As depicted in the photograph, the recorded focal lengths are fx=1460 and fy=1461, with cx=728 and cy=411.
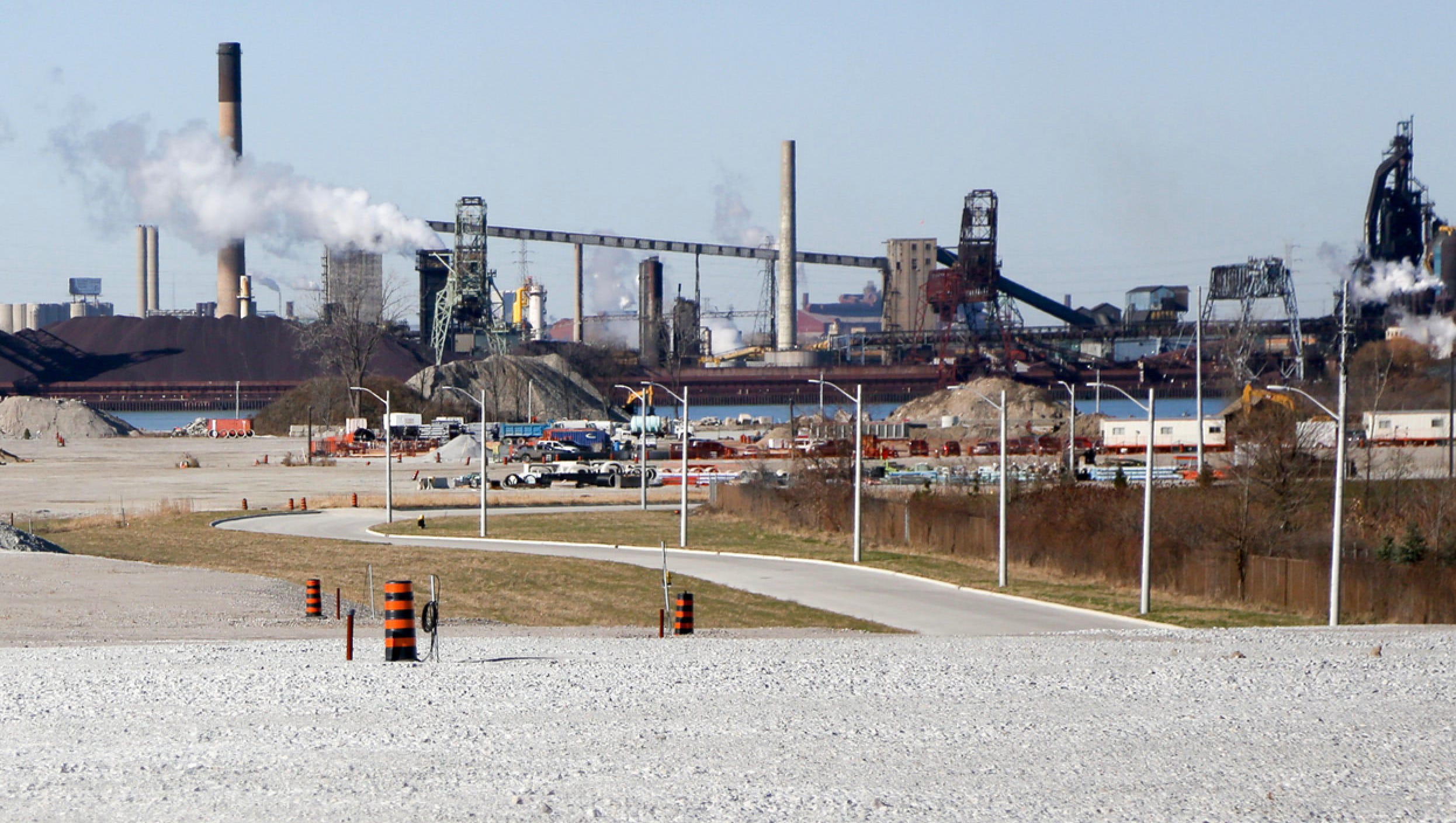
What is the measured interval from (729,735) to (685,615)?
1151 cm

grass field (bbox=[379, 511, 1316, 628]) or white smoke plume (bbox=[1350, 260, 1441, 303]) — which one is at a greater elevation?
white smoke plume (bbox=[1350, 260, 1441, 303])

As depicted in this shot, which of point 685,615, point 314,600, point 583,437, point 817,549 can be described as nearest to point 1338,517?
point 685,615

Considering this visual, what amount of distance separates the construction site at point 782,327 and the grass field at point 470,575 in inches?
3447

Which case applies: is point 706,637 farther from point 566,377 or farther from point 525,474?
point 566,377

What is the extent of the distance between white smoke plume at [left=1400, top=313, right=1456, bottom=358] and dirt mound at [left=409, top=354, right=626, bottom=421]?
7359cm

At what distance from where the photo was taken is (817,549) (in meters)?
48.9

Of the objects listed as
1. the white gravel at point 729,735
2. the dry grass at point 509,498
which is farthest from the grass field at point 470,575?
the dry grass at point 509,498

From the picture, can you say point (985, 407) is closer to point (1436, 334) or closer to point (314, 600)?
point (1436, 334)

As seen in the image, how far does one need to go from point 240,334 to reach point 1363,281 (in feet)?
427

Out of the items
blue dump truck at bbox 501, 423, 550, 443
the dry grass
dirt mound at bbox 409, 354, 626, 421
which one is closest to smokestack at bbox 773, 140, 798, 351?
dirt mound at bbox 409, 354, 626, 421

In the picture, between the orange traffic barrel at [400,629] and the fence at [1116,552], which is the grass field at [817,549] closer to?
the fence at [1116,552]

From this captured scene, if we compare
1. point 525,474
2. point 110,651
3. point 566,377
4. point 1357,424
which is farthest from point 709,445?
point 110,651

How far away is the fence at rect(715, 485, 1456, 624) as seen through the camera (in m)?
32.7

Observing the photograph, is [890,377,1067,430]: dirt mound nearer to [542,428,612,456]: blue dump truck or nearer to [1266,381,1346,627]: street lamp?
[542,428,612,456]: blue dump truck
